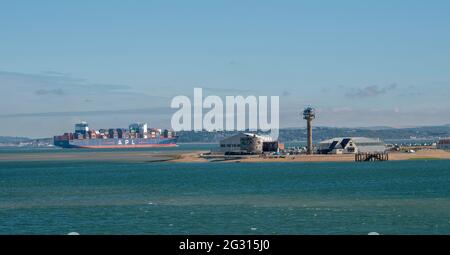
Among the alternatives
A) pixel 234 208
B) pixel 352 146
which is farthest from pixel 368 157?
pixel 234 208

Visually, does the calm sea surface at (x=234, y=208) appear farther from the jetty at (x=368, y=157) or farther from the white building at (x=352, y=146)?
the white building at (x=352, y=146)

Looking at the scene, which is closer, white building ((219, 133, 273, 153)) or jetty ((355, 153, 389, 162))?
jetty ((355, 153, 389, 162))

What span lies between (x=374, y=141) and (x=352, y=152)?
20.3ft

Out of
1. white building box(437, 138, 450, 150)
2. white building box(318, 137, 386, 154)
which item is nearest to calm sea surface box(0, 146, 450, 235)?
white building box(318, 137, 386, 154)

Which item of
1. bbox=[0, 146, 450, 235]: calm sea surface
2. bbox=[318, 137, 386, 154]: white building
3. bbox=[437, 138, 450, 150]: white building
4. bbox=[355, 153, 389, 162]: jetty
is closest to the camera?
bbox=[0, 146, 450, 235]: calm sea surface

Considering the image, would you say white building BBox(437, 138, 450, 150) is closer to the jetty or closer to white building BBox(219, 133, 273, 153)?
the jetty

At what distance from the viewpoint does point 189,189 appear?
69.4m

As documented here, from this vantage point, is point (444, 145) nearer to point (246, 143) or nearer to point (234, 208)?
point (246, 143)

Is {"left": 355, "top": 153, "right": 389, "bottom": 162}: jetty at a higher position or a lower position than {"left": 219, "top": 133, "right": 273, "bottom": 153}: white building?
lower

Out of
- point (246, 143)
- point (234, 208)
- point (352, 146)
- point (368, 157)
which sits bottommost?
point (234, 208)

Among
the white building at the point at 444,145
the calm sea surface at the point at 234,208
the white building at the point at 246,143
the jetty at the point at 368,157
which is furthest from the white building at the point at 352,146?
the calm sea surface at the point at 234,208
